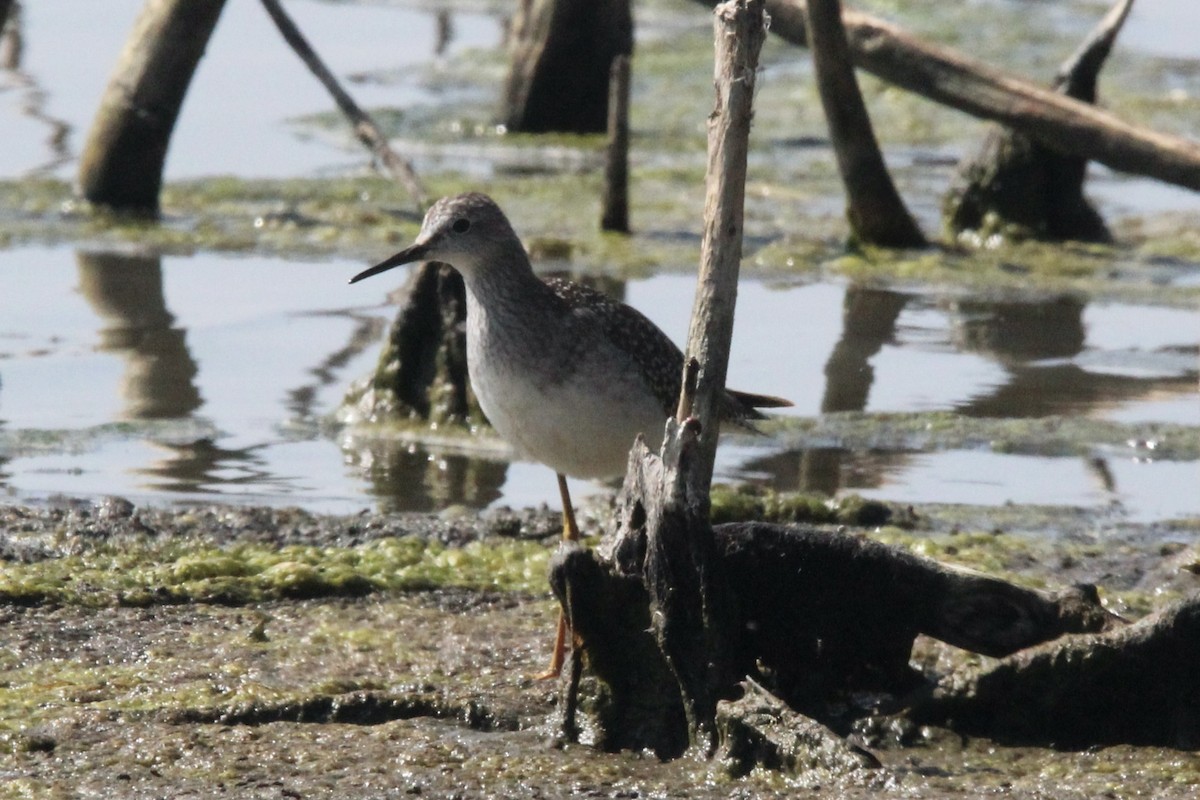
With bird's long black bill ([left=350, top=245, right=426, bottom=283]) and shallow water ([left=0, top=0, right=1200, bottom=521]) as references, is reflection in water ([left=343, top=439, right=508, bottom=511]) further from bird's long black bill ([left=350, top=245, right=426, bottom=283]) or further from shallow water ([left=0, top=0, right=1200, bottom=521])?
bird's long black bill ([left=350, top=245, right=426, bottom=283])

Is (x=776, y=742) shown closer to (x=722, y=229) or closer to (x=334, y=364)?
(x=722, y=229)

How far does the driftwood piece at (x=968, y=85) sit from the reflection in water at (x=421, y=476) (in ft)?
11.6

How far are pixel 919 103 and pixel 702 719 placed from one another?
39.2ft

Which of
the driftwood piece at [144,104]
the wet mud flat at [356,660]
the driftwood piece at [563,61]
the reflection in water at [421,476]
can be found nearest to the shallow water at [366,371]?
the reflection in water at [421,476]

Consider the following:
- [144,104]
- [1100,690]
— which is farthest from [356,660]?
[144,104]

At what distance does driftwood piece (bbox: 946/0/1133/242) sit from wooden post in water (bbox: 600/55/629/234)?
189 centimetres

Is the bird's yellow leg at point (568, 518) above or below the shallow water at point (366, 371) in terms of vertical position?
above

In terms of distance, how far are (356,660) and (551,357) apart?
99cm

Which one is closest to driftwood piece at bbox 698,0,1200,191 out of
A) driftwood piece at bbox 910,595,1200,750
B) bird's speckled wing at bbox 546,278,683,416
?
bird's speckled wing at bbox 546,278,683,416

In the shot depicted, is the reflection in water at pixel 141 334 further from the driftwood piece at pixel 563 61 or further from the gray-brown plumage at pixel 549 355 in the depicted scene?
the driftwood piece at pixel 563 61

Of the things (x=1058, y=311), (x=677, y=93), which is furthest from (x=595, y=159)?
(x=1058, y=311)

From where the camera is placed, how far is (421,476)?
6797mm

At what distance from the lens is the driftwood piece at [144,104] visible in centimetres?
1002

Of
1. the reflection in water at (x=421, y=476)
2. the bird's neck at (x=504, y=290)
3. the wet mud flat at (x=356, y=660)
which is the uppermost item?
the bird's neck at (x=504, y=290)
